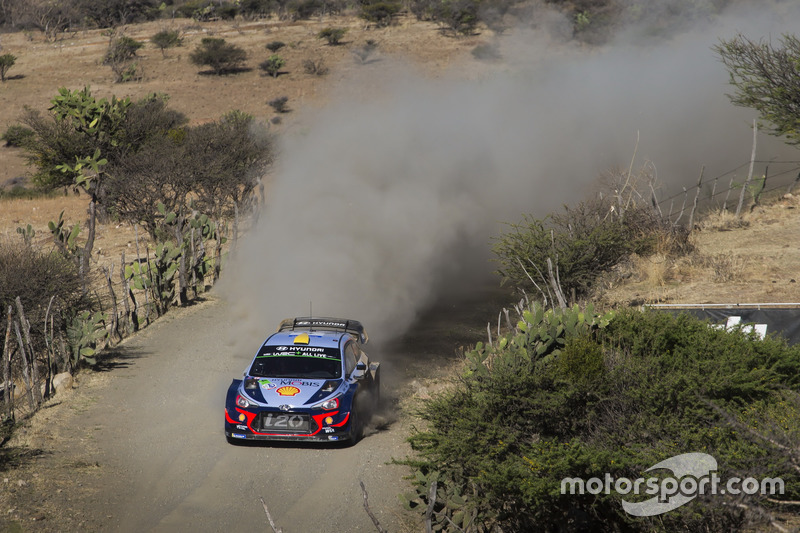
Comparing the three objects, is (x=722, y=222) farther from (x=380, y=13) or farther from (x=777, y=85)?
(x=380, y=13)

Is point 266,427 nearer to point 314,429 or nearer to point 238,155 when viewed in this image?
point 314,429

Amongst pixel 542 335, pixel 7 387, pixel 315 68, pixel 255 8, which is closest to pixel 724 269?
pixel 542 335

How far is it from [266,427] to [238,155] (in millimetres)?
22939

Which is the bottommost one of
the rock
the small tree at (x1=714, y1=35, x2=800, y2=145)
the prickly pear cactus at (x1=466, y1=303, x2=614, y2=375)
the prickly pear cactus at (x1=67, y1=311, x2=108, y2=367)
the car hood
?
the rock

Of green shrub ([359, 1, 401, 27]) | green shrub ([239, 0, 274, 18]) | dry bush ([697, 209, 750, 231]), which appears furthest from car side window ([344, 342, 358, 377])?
green shrub ([239, 0, 274, 18])


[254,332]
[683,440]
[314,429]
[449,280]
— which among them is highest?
[683,440]

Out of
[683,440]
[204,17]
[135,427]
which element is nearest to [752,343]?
[683,440]

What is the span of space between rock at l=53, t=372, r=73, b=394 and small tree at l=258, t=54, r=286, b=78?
153ft

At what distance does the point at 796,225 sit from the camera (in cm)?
2512

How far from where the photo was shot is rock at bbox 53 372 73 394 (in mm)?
13812

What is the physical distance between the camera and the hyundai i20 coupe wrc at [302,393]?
1118 cm

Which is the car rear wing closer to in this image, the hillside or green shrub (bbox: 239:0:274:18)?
the hillside

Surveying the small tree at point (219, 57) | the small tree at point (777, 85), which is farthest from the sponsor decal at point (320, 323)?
the small tree at point (219, 57)

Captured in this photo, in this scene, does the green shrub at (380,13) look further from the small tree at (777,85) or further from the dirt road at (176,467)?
the dirt road at (176,467)
